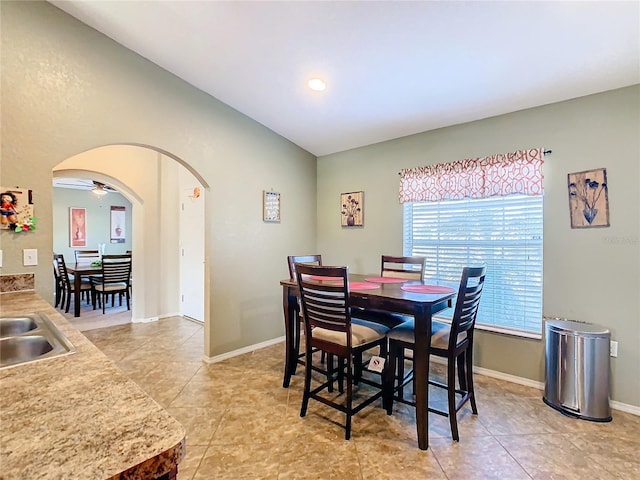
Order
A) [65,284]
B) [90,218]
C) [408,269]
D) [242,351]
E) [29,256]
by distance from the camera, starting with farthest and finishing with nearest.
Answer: [90,218], [65,284], [242,351], [408,269], [29,256]

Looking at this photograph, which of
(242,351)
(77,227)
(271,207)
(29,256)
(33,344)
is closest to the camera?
(33,344)

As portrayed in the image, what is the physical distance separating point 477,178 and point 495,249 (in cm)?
69

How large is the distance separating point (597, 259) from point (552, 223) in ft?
1.32

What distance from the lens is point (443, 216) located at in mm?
3299

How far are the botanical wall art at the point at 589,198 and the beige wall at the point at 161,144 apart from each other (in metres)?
2.85

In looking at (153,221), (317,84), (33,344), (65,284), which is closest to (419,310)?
(33,344)

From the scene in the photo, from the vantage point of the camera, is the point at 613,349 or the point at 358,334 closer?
the point at 358,334

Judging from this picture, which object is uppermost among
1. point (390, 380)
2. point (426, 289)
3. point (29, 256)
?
point (29, 256)

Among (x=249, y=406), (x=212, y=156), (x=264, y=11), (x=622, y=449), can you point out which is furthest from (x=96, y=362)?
(x=622, y=449)

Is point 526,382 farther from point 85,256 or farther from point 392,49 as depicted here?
point 85,256

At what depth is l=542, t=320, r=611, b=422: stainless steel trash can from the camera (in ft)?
7.34

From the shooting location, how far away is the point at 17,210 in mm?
2188

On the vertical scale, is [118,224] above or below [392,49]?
below

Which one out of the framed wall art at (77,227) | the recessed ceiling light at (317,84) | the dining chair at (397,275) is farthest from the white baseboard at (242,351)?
the framed wall art at (77,227)
